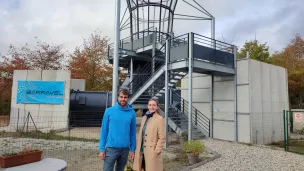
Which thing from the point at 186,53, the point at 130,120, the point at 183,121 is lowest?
the point at 183,121

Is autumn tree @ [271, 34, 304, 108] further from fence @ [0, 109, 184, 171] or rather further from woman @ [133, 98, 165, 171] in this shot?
woman @ [133, 98, 165, 171]

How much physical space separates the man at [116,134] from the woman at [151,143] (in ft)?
0.75

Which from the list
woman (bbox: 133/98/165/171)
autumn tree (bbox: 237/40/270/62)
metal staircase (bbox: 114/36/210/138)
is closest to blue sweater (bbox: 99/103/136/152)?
woman (bbox: 133/98/165/171)

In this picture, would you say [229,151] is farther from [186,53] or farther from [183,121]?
[186,53]

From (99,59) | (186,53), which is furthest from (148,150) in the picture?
(99,59)

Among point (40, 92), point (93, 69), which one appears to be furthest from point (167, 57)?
point (93, 69)

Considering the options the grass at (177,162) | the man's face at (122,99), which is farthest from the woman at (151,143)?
the grass at (177,162)

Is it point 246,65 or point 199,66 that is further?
point 246,65

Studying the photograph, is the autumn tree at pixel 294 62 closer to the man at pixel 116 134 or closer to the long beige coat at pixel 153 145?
the long beige coat at pixel 153 145

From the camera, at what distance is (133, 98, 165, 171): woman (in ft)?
11.9

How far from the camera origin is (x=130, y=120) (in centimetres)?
367

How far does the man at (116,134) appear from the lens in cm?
351

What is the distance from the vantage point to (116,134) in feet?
11.5

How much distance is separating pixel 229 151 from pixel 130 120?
5.93m
